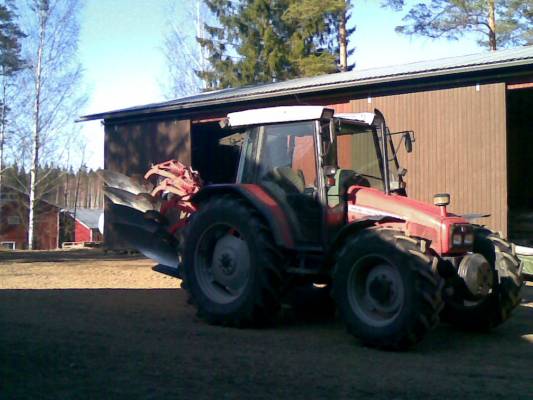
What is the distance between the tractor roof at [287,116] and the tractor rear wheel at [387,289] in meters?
1.54

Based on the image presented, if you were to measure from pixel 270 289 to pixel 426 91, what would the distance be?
28.7ft

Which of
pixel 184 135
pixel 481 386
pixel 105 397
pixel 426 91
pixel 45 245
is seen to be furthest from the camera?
pixel 45 245

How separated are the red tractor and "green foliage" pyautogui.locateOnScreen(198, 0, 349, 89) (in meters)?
27.3

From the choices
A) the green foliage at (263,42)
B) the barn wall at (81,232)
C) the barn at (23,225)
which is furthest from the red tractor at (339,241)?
the barn wall at (81,232)

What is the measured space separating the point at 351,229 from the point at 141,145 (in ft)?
45.4

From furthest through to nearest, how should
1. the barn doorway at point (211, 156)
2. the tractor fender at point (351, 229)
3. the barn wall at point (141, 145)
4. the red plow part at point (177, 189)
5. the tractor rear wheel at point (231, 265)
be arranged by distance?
the barn doorway at point (211, 156), the barn wall at point (141, 145), the red plow part at point (177, 189), the tractor rear wheel at point (231, 265), the tractor fender at point (351, 229)

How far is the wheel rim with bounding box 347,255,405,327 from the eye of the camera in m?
6.93

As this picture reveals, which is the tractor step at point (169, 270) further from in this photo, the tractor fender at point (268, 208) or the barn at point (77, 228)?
the barn at point (77, 228)

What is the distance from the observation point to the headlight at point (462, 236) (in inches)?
273

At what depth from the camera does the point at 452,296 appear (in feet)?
Result: 25.7

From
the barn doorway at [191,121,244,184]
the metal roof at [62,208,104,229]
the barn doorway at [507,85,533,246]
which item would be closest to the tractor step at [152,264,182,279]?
the barn doorway at [191,121,244,184]

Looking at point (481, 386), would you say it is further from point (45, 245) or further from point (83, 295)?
point (45, 245)

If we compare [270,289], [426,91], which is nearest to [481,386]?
[270,289]

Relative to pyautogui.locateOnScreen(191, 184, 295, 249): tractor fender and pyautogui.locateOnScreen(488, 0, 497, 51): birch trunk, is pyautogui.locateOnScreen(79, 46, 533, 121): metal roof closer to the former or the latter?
pyautogui.locateOnScreen(191, 184, 295, 249): tractor fender
